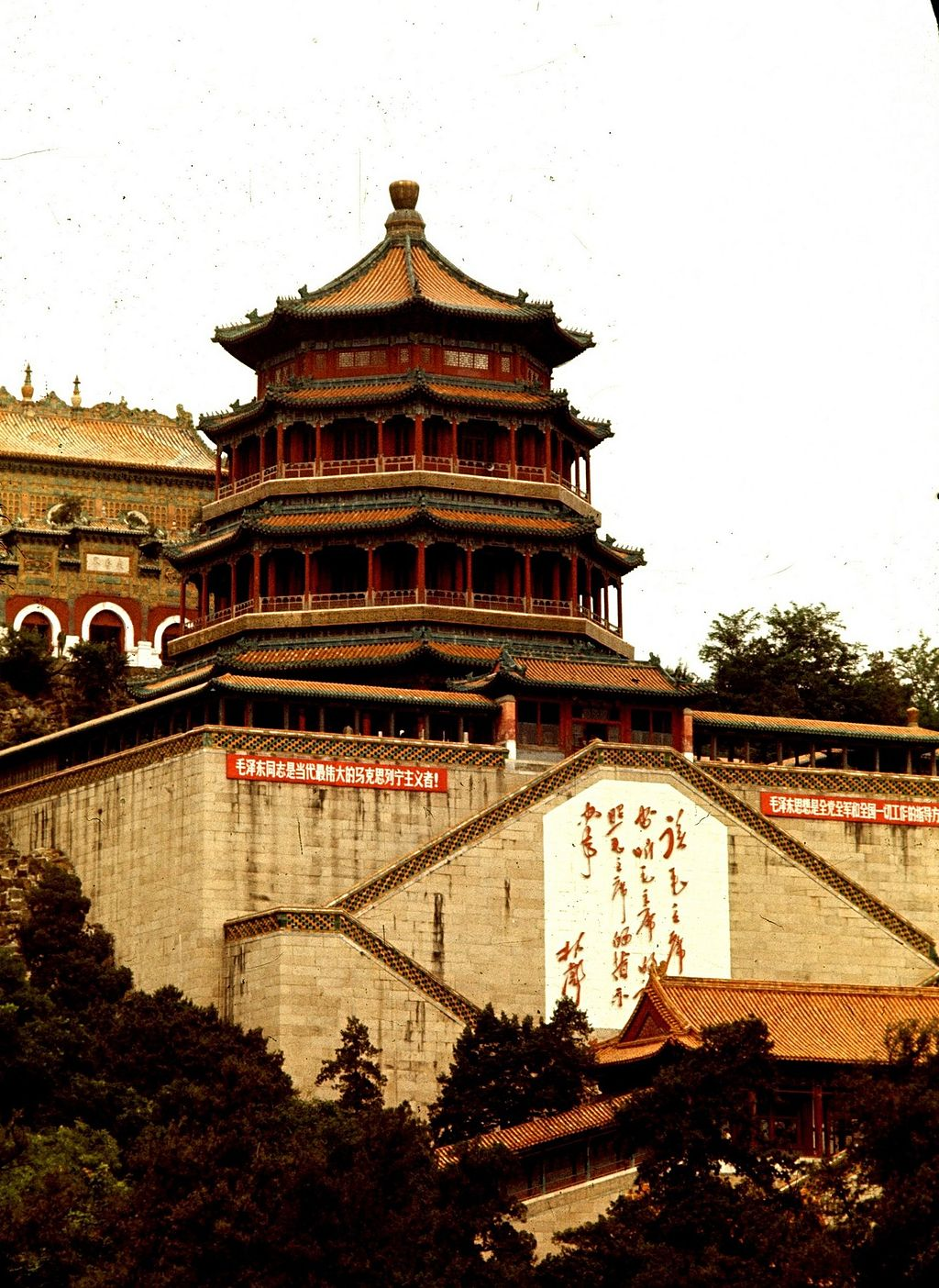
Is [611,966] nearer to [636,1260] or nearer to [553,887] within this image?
[553,887]

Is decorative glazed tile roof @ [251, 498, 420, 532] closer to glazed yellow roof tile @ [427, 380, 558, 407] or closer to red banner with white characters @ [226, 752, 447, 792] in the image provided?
glazed yellow roof tile @ [427, 380, 558, 407]

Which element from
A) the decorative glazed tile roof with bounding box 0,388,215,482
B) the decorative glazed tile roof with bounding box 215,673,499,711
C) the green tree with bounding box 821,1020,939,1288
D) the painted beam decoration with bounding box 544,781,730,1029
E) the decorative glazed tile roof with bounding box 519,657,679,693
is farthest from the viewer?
the decorative glazed tile roof with bounding box 0,388,215,482

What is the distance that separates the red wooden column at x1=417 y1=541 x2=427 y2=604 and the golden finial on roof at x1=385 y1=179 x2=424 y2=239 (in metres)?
9.43

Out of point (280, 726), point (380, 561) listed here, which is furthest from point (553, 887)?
point (380, 561)

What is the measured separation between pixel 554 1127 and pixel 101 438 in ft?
162

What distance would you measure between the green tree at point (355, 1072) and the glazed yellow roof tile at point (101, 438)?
135ft

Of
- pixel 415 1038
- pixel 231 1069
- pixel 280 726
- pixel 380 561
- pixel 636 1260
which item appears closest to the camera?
pixel 636 1260

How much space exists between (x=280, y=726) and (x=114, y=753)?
3.61m

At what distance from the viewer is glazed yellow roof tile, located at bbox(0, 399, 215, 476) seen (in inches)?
3959

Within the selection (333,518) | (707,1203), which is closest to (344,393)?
(333,518)

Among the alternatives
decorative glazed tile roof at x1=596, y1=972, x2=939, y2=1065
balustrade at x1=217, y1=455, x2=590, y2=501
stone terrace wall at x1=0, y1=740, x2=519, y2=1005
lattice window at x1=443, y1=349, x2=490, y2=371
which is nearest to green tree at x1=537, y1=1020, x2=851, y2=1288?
decorative glazed tile roof at x1=596, y1=972, x2=939, y2=1065

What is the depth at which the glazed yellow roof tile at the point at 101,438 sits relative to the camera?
330 feet

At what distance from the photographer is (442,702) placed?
7006 centimetres

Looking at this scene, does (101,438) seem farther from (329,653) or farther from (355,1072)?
(355,1072)
